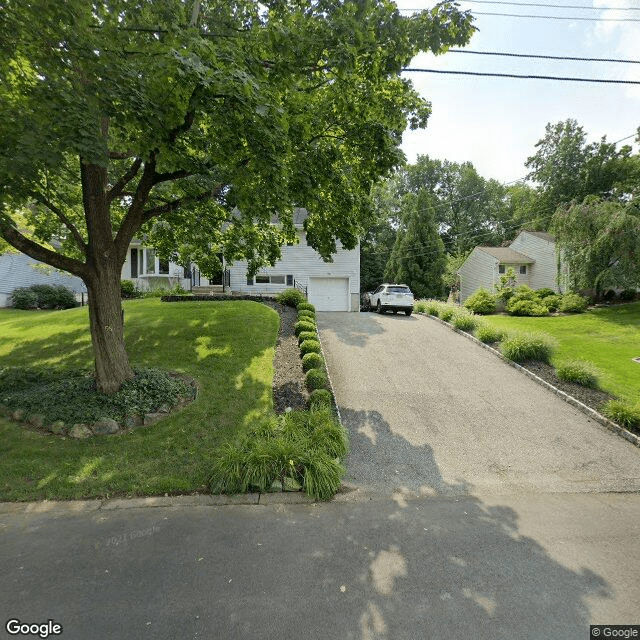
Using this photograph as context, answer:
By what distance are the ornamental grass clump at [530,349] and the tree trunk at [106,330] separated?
9.92 m

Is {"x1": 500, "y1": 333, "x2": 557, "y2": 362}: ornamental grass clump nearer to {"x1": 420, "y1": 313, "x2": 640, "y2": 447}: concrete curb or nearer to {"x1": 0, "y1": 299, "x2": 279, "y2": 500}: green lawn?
{"x1": 420, "y1": 313, "x2": 640, "y2": 447}: concrete curb

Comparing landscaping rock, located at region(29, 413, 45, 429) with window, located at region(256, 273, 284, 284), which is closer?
landscaping rock, located at region(29, 413, 45, 429)

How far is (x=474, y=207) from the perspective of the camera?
→ 50719 millimetres

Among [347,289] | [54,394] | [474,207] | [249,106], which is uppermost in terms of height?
[474,207]

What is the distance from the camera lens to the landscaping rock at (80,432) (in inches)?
241

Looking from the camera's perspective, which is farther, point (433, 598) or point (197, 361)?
point (197, 361)

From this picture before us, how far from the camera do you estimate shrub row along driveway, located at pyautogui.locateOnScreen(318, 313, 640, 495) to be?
17.9 feet

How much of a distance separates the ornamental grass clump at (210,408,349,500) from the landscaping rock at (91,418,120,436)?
202 centimetres

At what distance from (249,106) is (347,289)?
19.9m

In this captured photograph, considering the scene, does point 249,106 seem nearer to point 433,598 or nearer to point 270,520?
point 270,520

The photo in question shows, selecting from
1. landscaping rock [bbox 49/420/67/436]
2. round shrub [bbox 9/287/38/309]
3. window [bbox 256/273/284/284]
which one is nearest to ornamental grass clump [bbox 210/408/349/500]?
landscaping rock [bbox 49/420/67/436]

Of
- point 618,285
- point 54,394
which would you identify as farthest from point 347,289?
point 54,394

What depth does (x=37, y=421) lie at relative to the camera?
649 centimetres

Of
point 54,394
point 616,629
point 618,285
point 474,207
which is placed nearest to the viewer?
point 616,629
